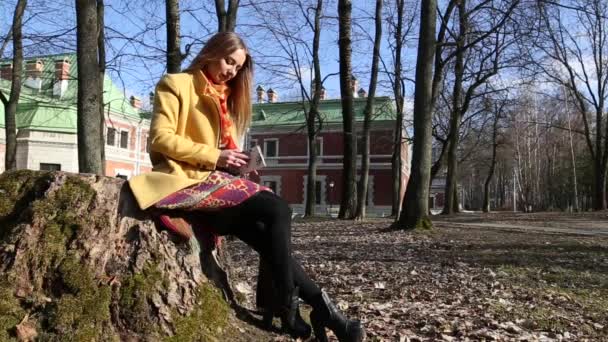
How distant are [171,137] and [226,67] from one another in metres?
0.59

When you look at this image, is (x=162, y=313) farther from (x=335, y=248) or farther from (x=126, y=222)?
(x=335, y=248)

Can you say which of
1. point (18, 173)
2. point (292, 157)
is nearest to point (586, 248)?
point (18, 173)

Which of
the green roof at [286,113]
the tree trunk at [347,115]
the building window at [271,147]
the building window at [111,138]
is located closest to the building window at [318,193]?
the building window at [271,147]

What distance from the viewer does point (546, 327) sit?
402 cm

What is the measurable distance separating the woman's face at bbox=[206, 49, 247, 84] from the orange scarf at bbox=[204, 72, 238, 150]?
0.04 metres

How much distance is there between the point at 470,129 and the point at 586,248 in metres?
27.6

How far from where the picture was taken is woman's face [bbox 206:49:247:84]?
3146 mm

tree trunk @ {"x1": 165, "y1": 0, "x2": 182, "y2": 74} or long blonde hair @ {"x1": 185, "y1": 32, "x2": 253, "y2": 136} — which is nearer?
long blonde hair @ {"x1": 185, "y1": 32, "x2": 253, "y2": 136}

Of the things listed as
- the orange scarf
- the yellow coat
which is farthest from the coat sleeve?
the orange scarf

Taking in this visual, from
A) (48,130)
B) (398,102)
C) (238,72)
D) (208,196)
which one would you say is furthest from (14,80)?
(48,130)

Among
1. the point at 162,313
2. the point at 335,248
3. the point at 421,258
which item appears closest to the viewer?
the point at 162,313

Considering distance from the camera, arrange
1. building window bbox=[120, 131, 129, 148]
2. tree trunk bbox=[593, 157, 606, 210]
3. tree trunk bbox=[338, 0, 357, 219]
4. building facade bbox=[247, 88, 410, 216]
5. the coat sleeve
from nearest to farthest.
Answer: the coat sleeve
tree trunk bbox=[338, 0, 357, 219]
tree trunk bbox=[593, 157, 606, 210]
building window bbox=[120, 131, 129, 148]
building facade bbox=[247, 88, 410, 216]

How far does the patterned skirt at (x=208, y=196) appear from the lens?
9.46 ft

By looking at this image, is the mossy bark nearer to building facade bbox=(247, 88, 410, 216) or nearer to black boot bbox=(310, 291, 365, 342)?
black boot bbox=(310, 291, 365, 342)
